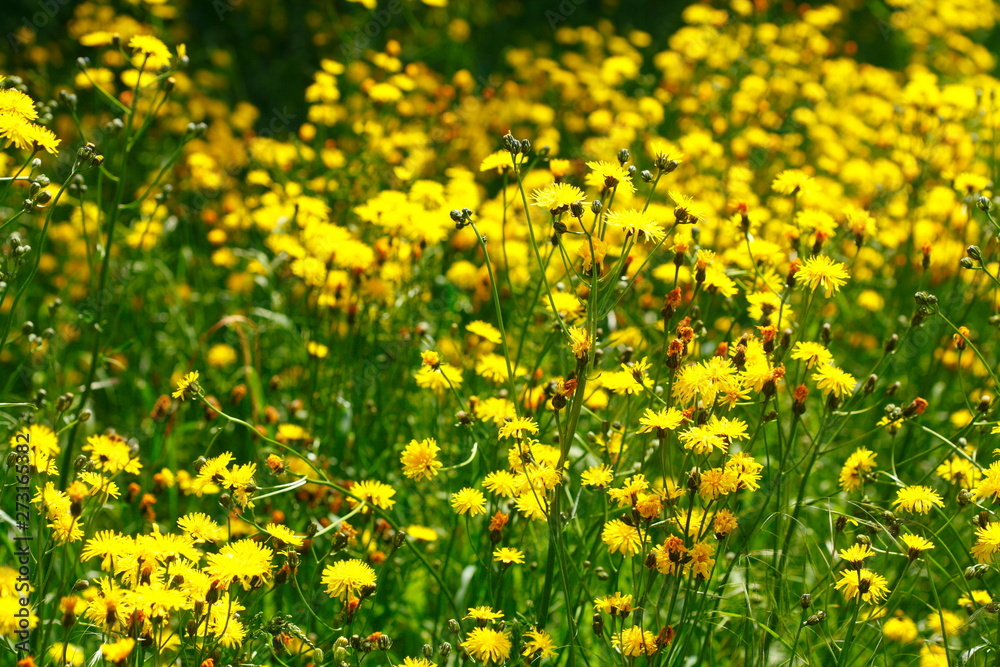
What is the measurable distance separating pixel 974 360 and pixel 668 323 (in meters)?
2.00

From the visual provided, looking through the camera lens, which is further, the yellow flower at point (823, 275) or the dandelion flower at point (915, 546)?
the yellow flower at point (823, 275)

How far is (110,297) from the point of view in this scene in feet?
12.0

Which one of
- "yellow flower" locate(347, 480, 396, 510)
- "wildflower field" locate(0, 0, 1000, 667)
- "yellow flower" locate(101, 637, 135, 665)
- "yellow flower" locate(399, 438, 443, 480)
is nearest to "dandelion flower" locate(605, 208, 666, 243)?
"wildflower field" locate(0, 0, 1000, 667)

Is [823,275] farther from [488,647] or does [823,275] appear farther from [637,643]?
[488,647]

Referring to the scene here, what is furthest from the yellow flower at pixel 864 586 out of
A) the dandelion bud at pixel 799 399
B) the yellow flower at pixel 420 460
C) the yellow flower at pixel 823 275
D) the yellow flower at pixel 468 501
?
the yellow flower at pixel 420 460

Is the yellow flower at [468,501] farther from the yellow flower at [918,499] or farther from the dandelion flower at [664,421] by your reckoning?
the yellow flower at [918,499]

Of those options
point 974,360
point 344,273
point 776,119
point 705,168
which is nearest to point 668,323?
point 344,273

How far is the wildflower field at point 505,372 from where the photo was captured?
6.35 ft

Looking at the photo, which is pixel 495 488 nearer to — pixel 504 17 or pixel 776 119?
pixel 776 119

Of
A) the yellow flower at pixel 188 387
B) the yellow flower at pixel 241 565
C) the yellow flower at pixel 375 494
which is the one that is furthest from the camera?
the yellow flower at pixel 375 494

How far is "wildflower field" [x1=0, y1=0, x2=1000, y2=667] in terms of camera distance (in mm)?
1935

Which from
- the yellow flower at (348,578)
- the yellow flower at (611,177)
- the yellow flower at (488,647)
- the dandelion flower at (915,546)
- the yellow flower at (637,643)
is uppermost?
the yellow flower at (611,177)

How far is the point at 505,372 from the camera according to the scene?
8.39 feet

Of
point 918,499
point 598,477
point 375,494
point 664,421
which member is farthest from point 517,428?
point 918,499
